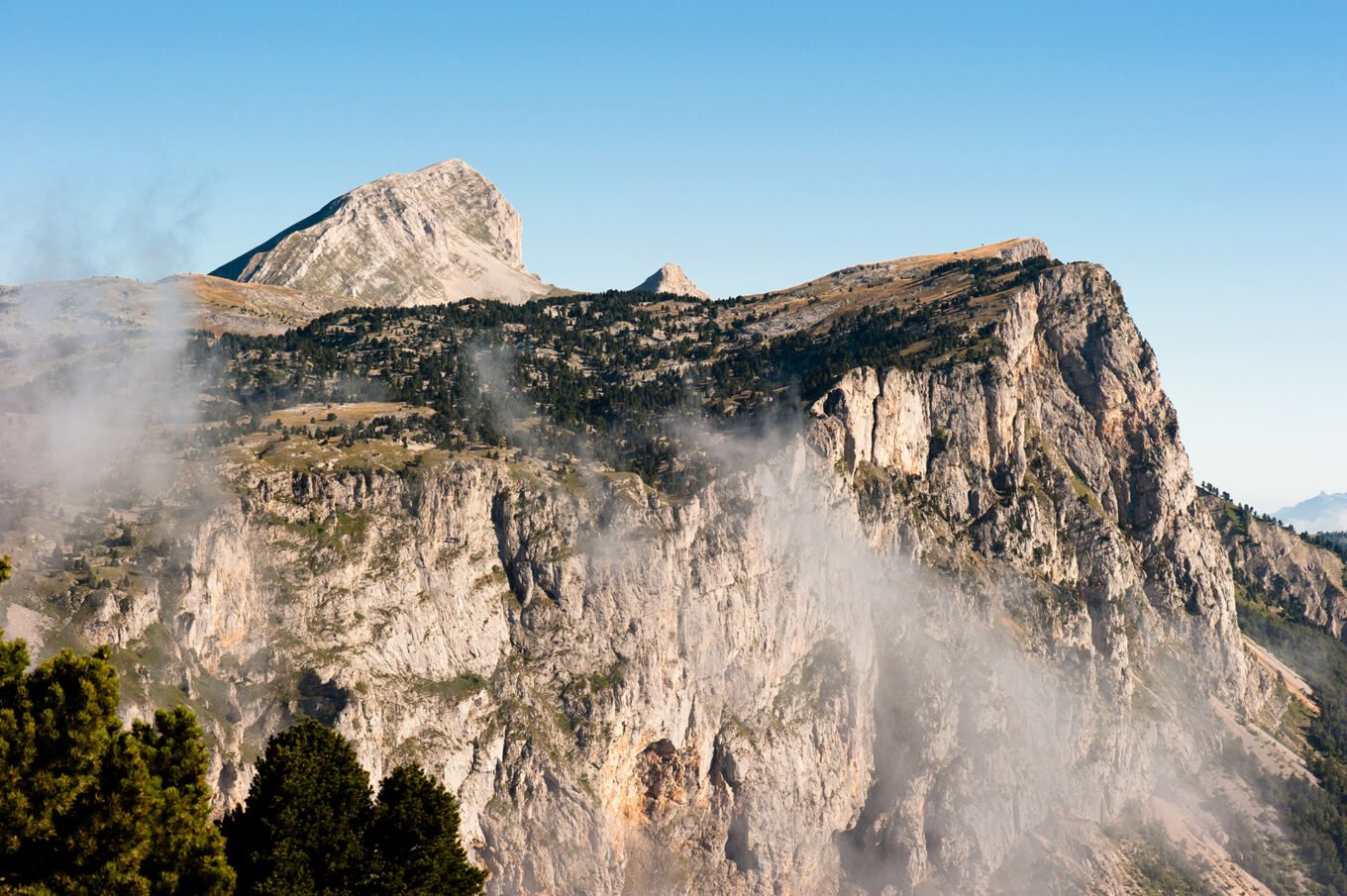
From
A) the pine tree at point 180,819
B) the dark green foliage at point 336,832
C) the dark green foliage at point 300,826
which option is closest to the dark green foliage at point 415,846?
the dark green foliage at point 336,832

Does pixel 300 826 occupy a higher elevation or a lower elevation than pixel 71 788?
lower

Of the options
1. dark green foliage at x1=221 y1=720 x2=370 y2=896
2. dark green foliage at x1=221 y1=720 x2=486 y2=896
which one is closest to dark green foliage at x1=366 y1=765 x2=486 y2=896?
dark green foliage at x1=221 y1=720 x2=486 y2=896

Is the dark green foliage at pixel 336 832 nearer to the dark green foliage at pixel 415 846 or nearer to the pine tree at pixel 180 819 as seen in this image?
the dark green foliage at pixel 415 846

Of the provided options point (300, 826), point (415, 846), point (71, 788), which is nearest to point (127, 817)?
point (71, 788)


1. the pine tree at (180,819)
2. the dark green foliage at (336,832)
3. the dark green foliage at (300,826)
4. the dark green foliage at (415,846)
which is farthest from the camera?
the dark green foliage at (415,846)

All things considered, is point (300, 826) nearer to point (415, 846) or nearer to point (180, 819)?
point (415, 846)
